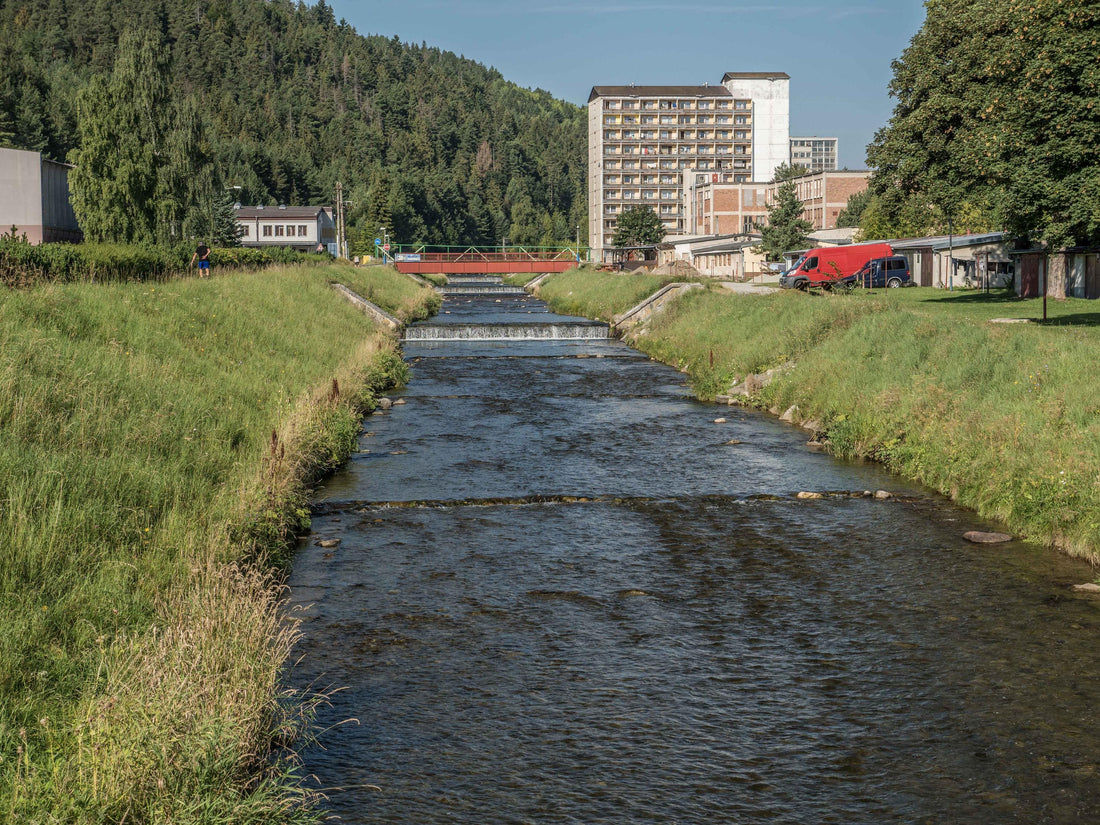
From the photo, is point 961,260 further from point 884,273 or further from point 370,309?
point 370,309

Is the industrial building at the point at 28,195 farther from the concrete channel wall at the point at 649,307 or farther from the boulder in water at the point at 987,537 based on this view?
the boulder in water at the point at 987,537

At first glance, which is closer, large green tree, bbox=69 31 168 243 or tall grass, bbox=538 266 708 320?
tall grass, bbox=538 266 708 320

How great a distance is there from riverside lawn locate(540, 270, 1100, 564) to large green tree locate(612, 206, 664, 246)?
367 feet

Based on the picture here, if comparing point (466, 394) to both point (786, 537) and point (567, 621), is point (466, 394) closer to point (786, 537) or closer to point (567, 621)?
point (786, 537)

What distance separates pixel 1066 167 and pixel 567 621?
81.9 feet

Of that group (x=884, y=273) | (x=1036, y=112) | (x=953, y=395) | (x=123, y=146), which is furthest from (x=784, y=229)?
(x=953, y=395)

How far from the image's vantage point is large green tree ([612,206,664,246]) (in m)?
149

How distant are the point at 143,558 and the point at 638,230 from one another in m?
141

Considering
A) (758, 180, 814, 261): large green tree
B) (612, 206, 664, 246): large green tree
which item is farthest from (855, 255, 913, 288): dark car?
(612, 206, 664, 246): large green tree

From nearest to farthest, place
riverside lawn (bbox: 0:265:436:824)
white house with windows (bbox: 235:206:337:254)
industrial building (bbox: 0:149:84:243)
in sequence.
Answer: riverside lawn (bbox: 0:265:436:824) < industrial building (bbox: 0:149:84:243) < white house with windows (bbox: 235:206:337:254)

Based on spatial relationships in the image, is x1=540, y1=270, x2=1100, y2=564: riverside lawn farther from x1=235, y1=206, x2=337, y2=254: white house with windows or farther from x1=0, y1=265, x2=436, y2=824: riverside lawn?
x1=235, y1=206, x2=337, y2=254: white house with windows

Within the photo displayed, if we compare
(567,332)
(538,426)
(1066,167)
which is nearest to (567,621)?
(538,426)

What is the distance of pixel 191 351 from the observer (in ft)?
77.9

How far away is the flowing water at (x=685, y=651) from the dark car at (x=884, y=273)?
52613mm
